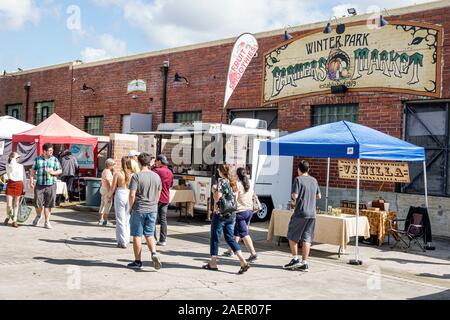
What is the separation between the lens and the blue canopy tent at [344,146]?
34.2 ft

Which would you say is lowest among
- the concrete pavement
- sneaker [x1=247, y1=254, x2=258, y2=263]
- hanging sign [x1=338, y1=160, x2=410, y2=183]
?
the concrete pavement

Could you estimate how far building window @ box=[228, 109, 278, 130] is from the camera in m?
17.6

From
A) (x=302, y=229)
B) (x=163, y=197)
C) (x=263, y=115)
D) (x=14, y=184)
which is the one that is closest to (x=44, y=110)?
(x=263, y=115)

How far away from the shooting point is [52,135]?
17.0 metres

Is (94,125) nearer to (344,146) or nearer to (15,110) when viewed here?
(15,110)

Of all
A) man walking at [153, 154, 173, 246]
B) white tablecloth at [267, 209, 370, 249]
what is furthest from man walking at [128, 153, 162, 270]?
white tablecloth at [267, 209, 370, 249]

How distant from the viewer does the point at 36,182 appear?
12.3m

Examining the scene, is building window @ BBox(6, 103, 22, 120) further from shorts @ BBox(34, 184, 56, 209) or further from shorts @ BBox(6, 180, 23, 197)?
shorts @ BBox(34, 184, 56, 209)

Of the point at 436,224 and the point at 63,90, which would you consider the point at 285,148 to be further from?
the point at 63,90

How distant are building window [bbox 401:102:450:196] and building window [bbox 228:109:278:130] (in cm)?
452

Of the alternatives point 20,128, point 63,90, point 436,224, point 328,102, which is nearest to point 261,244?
point 436,224

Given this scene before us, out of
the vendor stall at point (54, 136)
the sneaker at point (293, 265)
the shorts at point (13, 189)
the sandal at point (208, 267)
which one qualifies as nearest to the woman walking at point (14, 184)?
the shorts at point (13, 189)

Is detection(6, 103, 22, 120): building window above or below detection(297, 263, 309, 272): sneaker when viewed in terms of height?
above
